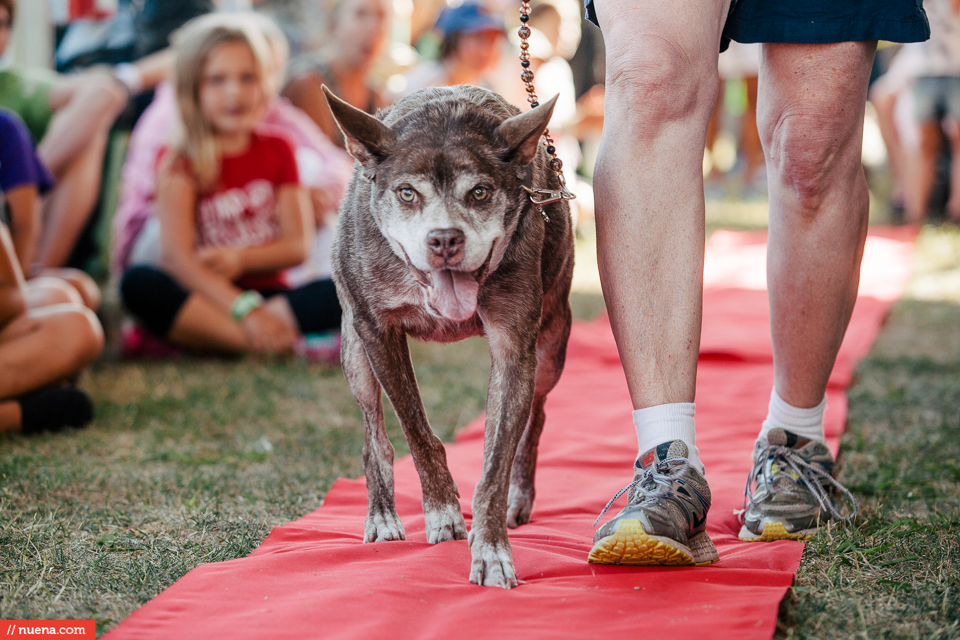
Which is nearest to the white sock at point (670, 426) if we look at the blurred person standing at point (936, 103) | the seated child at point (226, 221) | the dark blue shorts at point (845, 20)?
the dark blue shorts at point (845, 20)

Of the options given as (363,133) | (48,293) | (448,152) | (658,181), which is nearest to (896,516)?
(658,181)

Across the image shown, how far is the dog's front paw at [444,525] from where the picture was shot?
7.94ft

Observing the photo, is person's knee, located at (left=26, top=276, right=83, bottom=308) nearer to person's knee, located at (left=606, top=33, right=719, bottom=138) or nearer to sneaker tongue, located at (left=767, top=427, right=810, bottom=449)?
person's knee, located at (left=606, top=33, right=719, bottom=138)

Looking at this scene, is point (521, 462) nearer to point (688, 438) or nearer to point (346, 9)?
point (688, 438)

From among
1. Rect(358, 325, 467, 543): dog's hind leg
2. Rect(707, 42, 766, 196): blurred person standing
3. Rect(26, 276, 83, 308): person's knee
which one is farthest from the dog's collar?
Rect(707, 42, 766, 196): blurred person standing

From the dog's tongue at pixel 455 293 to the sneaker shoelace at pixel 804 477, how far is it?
1035mm

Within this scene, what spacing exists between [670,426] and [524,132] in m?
0.82

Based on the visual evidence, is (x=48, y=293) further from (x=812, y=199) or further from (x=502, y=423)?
(x=812, y=199)

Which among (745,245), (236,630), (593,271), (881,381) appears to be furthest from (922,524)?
(745,245)

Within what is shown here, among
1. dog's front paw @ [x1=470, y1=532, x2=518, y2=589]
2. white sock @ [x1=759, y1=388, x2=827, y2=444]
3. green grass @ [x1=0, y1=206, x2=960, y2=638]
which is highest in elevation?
white sock @ [x1=759, y1=388, x2=827, y2=444]

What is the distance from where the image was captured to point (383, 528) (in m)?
2.47

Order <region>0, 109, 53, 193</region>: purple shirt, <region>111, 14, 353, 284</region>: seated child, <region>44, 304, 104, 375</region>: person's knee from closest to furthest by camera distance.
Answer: <region>44, 304, 104, 375</region>: person's knee → <region>0, 109, 53, 193</region>: purple shirt → <region>111, 14, 353, 284</region>: seated child

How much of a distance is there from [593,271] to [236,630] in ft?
21.3

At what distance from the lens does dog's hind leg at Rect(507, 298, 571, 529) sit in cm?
270
